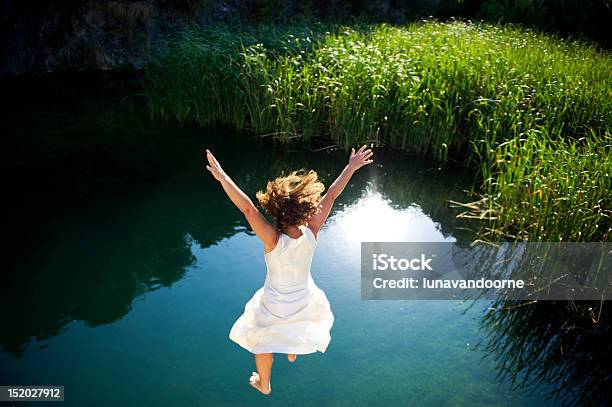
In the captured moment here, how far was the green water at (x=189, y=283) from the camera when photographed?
3.62m

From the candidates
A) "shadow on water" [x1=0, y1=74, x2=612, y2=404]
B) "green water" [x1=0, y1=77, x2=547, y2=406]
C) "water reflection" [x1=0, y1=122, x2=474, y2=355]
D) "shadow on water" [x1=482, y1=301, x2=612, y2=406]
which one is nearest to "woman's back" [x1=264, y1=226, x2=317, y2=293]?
"green water" [x1=0, y1=77, x2=547, y2=406]

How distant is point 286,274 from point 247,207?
46cm

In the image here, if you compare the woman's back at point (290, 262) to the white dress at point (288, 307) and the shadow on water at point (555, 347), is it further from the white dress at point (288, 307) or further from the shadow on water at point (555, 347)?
the shadow on water at point (555, 347)

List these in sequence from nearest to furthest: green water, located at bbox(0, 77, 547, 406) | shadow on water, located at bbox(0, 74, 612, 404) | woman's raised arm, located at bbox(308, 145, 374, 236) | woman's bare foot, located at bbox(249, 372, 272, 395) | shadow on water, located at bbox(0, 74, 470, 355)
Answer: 1. woman's raised arm, located at bbox(308, 145, 374, 236)
2. woman's bare foot, located at bbox(249, 372, 272, 395)
3. green water, located at bbox(0, 77, 547, 406)
4. shadow on water, located at bbox(0, 74, 612, 404)
5. shadow on water, located at bbox(0, 74, 470, 355)

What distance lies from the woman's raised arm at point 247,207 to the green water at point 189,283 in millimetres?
1104

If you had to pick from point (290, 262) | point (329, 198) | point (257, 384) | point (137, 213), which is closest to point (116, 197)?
point (137, 213)

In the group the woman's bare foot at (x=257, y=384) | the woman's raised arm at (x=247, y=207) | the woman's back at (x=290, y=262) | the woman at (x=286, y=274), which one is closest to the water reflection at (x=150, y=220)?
the woman's bare foot at (x=257, y=384)

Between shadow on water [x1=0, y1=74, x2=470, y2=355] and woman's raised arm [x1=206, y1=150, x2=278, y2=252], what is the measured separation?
75.9 inches

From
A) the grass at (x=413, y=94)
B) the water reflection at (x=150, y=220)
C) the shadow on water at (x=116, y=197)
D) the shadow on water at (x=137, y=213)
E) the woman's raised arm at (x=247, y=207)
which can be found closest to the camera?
the woman's raised arm at (x=247, y=207)

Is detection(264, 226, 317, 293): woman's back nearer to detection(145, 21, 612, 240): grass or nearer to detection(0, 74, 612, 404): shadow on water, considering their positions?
detection(0, 74, 612, 404): shadow on water

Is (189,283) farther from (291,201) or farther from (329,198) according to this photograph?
(291,201)

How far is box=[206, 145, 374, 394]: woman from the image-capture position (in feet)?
9.75

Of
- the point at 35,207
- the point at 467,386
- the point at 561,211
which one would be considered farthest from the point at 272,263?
the point at 35,207

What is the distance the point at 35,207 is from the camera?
5.99 m
